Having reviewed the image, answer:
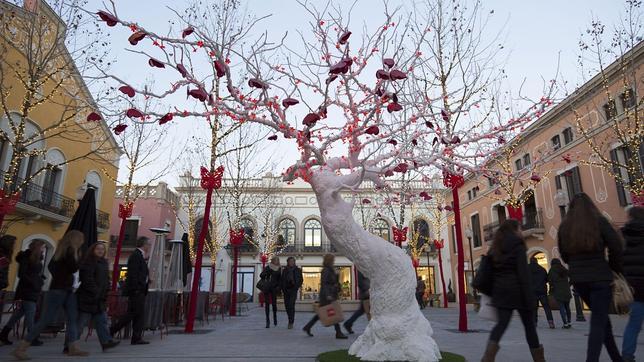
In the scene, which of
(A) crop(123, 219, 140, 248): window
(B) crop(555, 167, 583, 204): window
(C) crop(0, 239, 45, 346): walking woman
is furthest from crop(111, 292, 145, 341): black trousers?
(A) crop(123, 219, 140, 248): window

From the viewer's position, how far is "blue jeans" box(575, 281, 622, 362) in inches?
132

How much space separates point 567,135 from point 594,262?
17.4 meters

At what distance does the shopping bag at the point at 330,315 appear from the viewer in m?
6.21

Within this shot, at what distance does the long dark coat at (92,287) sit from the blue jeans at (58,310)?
0.34 ft

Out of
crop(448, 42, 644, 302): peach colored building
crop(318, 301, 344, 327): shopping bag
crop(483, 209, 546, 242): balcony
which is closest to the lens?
crop(318, 301, 344, 327): shopping bag

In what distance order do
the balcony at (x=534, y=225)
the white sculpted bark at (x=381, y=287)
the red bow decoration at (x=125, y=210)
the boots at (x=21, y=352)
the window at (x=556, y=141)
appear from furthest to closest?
the balcony at (x=534, y=225)
the window at (x=556, y=141)
the red bow decoration at (x=125, y=210)
the boots at (x=21, y=352)
the white sculpted bark at (x=381, y=287)

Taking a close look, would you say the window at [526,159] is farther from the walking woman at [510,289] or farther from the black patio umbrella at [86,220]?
the black patio umbrella at [86,220]

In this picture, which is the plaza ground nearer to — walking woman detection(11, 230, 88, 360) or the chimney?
walking woman detection(11, 230, 88, 360)

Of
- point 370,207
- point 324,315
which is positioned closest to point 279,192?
point 370,207

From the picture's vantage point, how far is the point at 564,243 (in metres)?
3.75

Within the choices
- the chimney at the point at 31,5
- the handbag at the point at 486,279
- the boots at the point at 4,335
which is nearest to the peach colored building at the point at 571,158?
the handbag at the point at 486,279

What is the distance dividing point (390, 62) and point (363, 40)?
4.90ft

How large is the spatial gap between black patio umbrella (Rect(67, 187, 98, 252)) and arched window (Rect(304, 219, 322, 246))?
25.5 metres

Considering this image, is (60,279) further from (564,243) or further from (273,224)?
(273,224)
